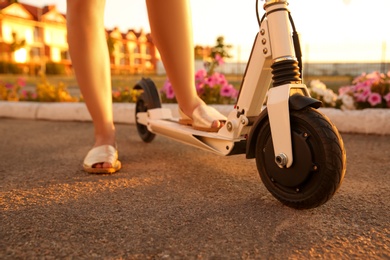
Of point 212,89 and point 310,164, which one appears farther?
point 212,89

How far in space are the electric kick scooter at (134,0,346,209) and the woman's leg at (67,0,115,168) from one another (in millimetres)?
710

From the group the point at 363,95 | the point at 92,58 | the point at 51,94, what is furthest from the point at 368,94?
the point at 51,94

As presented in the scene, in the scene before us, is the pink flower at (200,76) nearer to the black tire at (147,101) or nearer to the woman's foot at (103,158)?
the black tire at (147,101)

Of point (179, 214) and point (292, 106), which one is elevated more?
point (292, 106)

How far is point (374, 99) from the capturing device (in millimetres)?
2928

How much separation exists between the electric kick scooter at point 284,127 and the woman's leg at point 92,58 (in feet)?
2.33

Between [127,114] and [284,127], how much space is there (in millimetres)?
2450

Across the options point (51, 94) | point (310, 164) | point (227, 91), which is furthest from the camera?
point (51, 94)

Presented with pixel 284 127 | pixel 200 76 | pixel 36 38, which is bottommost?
pixel 284 127

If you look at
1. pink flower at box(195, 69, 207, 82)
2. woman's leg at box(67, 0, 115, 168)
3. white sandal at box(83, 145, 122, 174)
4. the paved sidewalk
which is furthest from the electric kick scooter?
pink flower at box(195, 69, 207, 82)

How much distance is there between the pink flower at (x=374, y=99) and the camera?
2914 mm

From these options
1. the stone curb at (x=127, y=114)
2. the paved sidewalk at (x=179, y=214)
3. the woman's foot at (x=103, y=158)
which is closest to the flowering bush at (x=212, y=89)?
the stone curb at (x=127, y=114)

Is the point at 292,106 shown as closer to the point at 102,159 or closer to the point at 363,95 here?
the point at 102,159

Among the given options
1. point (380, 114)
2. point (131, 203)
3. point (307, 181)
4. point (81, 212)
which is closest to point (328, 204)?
point (307, 181)
